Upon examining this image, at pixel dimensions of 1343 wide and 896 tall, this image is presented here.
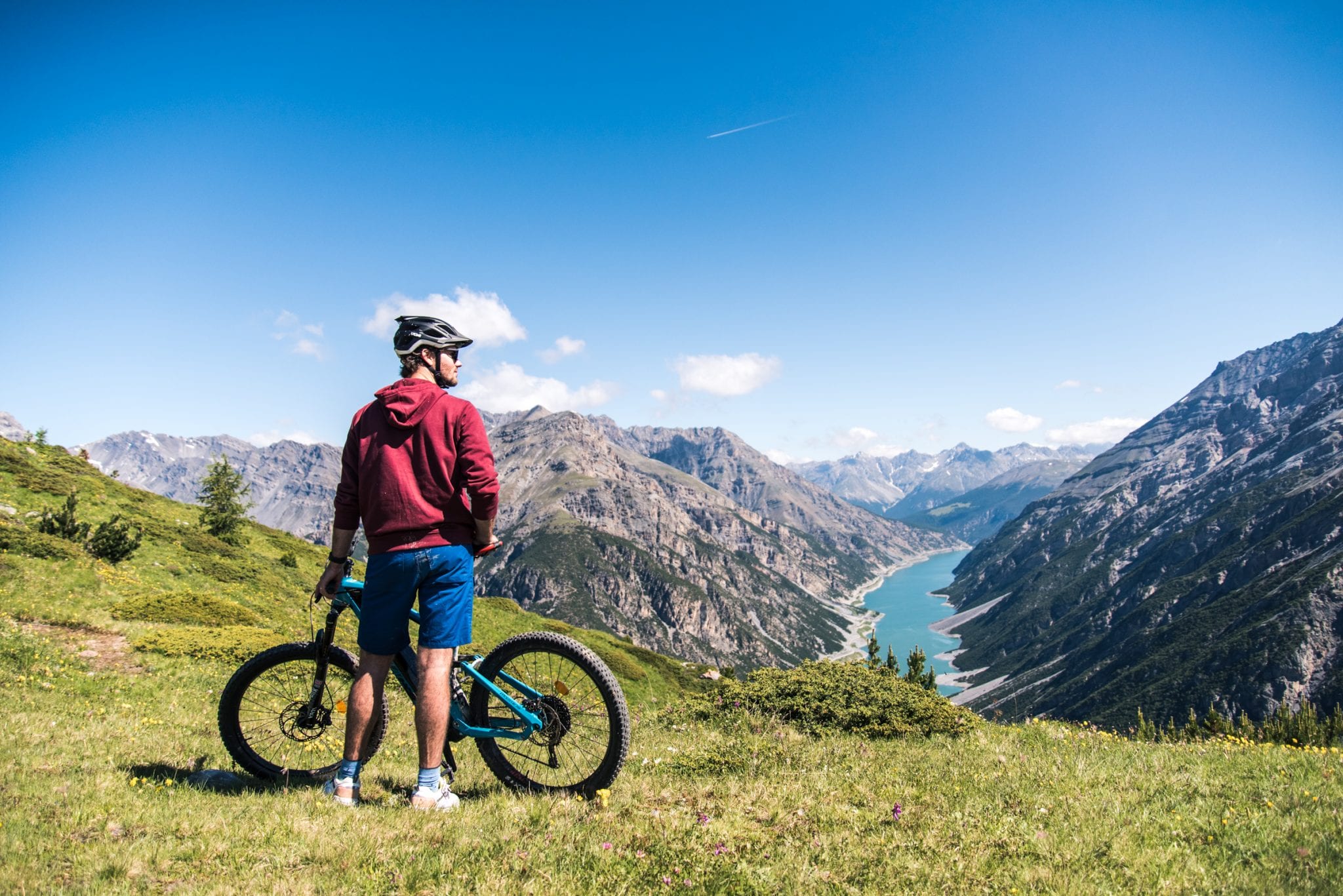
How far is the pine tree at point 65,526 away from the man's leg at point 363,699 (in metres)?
22.6

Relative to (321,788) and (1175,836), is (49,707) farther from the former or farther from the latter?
(1175,836)

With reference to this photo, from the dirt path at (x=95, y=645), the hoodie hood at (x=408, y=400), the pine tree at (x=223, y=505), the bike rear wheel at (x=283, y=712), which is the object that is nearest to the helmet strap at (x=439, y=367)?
the hoodie hood at (x=408, y=400)

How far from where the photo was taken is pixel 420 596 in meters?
6.01

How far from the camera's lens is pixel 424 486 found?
5969mm

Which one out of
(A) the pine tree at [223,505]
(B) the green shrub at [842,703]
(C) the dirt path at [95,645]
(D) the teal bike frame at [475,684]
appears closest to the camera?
(D) the teal bike frame at [475,684]

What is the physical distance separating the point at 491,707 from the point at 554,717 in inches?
27.8

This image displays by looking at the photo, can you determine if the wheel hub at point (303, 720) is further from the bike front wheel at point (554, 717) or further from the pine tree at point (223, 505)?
the pine tree at point (223, 505)

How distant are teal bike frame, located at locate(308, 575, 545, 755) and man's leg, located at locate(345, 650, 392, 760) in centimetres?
25

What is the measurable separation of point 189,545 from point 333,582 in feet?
92.6

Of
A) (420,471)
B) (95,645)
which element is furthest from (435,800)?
(95,645)

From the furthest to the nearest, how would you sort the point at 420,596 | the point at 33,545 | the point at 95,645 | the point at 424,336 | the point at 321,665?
the point at 33,545
the point at 95,645
the point at 321,665
the point at 424,336
the point at 420,596

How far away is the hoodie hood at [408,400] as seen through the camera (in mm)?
5945

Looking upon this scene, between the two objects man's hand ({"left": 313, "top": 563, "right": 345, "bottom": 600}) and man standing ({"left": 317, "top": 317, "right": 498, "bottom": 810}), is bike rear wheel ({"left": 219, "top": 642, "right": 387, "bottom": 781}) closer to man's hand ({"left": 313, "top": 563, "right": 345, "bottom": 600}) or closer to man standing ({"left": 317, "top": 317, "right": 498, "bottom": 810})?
man's hand ({"left": 313, "top": 563, "right": 345, "bottom": 600})

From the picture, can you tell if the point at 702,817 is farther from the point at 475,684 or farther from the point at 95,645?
the point at 95,645
